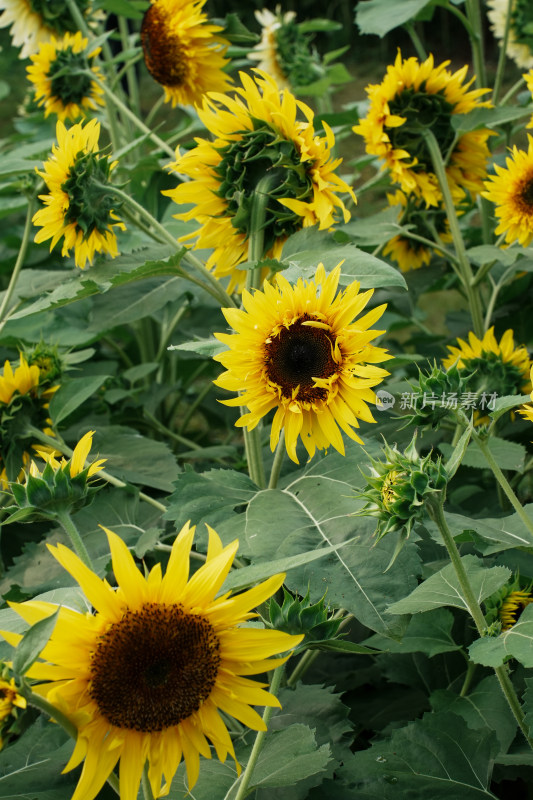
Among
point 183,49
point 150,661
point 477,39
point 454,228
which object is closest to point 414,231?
point 454,228

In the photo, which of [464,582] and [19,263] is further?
[19,263]

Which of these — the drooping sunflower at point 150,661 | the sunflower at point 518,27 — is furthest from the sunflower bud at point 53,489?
the sunflower at point 518,27

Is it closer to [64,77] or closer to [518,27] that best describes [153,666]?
[64,77]

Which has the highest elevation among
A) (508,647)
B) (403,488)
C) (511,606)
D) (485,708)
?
(403,488)

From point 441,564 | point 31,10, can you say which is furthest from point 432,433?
point 31,10

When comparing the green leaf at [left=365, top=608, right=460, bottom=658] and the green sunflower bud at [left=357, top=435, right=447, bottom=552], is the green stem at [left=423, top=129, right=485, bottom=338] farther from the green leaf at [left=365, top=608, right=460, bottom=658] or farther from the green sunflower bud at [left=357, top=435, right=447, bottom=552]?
the green sunflower bud at [left=357, top=435, right=447, bottom=552]

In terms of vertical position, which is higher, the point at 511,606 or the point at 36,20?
the point at 36,20

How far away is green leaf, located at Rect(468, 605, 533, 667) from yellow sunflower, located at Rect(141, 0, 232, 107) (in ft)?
2.80

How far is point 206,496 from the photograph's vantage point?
2.82 feet

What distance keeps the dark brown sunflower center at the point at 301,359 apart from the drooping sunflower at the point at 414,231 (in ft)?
1.94

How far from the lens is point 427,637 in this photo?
883 mm

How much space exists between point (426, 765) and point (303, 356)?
38cm

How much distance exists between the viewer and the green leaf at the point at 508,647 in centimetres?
63

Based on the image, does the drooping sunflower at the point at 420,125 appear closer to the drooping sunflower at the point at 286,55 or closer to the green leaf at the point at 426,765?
the drooping sunflower at the point at 286,55
